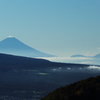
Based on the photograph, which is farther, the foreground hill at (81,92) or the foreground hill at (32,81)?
the foreground hill at (32,81)

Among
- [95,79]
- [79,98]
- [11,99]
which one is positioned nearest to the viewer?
Result: [79,98]

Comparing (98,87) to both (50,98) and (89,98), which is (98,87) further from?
(50,98)

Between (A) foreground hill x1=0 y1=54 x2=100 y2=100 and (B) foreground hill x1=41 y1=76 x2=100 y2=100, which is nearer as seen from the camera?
(B) foreground hill x1=41 y1=76 x2=100 y2=100

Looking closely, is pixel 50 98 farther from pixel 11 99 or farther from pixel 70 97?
pixel 11 99

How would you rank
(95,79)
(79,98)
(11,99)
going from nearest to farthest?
(79,98), (95,79), (11,99)

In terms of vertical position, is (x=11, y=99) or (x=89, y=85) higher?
(x=89, y=85)

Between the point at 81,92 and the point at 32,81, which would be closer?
the point at 81,92

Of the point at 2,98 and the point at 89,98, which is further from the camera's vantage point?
the point at 2,98

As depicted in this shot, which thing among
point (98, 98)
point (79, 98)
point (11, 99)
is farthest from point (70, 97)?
point (11, 99)
